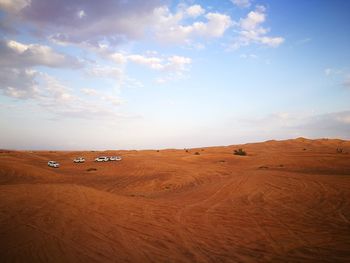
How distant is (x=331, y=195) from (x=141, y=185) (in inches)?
543

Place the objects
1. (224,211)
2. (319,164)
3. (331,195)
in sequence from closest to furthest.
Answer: (224,211) → (331,195) → (319,164)

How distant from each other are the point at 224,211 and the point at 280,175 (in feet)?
27.8

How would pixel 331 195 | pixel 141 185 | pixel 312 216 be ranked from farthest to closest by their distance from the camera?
pixel 141 185 < pixel 331 195 < pixel 312 216

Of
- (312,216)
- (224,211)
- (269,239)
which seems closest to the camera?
(269,239)

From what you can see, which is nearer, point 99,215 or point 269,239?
point 269,239

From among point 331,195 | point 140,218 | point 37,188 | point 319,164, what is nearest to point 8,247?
point 140,218

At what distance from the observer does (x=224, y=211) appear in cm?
1169

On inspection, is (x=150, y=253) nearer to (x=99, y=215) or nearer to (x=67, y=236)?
(x=67, y=236)

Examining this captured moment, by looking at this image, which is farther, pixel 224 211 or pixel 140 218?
pixel 224 211

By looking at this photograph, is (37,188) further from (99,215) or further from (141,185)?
(141,185)

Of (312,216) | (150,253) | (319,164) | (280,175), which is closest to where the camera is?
(150,253)

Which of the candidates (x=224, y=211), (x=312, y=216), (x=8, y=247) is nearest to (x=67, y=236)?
(x=8, y=247)

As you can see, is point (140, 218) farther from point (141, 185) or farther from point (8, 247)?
point (141, 185)

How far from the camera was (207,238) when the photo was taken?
8047 mm
